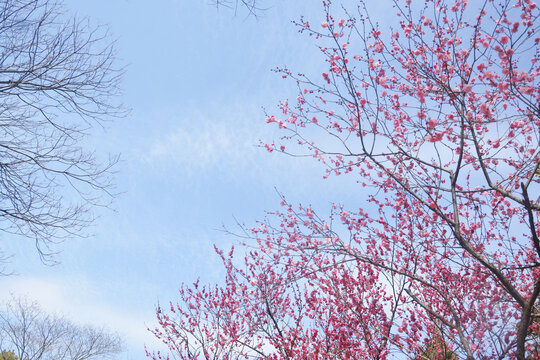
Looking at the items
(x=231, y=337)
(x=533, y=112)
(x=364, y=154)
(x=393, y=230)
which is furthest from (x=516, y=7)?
(x=231, y=337)

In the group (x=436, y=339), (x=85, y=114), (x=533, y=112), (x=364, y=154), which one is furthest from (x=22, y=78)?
(x=436, y=339)

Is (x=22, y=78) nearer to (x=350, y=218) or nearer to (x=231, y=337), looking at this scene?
(x=350, y=218)

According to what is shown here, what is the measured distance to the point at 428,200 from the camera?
17.5 feet

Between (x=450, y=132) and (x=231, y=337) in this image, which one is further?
(x=231, y=337)

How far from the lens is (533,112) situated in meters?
4.38

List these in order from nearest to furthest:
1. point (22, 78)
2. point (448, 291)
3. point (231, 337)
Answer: point (22, 78) < point (448, 291) < point (231, 337)

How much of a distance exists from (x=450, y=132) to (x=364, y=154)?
3.98 ft

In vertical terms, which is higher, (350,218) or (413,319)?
(350,218)

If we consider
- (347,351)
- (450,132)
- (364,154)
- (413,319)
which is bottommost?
(347,351)

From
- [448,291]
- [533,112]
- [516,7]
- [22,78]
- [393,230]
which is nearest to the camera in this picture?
[533,112]

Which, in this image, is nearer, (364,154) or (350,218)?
(364,154)

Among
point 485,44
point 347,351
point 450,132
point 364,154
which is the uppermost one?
point 485,44

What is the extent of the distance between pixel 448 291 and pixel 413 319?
32.7 inches

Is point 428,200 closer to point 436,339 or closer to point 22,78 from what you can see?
point 436,339
